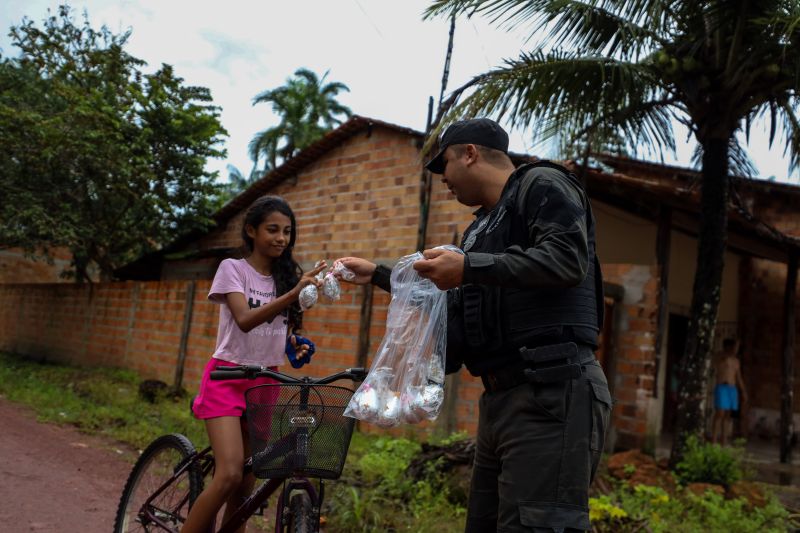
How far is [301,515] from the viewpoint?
96.9 inches

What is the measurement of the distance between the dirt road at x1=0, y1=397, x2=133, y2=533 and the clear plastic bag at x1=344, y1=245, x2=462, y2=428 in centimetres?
302

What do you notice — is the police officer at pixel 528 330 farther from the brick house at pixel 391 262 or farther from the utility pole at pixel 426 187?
Answer: the utility pole at pixel 426 187

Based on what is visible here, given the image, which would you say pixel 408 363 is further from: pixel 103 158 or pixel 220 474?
pixel 103 158

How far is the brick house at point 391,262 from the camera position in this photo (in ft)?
24.9

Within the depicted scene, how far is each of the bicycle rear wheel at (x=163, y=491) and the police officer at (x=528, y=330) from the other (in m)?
1.55

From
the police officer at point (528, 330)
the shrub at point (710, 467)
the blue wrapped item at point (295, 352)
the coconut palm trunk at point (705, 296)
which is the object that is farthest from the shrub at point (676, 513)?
the police officer at point (528, 330)

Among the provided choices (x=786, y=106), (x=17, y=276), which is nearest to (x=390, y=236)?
(x=786, y=106)

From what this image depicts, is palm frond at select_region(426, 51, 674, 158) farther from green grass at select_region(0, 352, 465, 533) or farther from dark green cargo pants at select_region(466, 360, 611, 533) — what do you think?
dark green cargo pants at select_region(466, 360, 611, 533)

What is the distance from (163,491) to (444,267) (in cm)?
215

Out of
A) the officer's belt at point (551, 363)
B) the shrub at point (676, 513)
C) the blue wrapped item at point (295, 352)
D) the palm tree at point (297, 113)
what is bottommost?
the shrub at point (676, 513)

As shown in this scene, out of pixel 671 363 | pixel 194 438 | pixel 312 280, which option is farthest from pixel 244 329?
pixel 671 363

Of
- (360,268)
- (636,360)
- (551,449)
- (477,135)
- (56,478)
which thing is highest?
(477,135)

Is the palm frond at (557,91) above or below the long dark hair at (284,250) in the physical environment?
above

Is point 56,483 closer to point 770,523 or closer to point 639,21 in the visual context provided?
point 770,523
